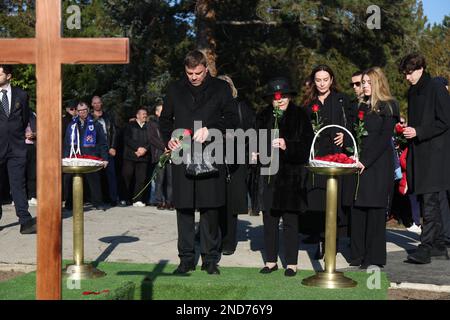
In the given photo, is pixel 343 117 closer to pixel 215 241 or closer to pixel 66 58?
pixel 215 241

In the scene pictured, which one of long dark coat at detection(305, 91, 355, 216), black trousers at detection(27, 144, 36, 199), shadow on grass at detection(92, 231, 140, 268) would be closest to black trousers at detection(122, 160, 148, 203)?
black trousers at detection(27, 144, 36, 199)

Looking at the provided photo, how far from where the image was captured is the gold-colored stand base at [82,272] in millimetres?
7250

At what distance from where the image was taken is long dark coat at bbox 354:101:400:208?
8.24 meters

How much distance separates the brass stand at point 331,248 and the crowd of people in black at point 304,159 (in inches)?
21.7

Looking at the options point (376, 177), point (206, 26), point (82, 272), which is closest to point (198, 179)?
point (82, 272)

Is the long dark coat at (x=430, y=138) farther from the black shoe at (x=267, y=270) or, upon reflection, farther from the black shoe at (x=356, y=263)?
the black shoe at (x=267, y=270)

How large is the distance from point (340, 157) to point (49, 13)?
11.0ft

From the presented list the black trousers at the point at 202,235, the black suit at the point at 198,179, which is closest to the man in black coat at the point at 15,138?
the black suit at the point at 198,179

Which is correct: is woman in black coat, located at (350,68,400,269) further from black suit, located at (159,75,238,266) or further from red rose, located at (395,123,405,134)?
black suit, located at (159,75,238,266)

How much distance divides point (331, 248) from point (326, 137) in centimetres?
198

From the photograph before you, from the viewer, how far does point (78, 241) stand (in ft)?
24.4

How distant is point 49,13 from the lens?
4.55 meters
